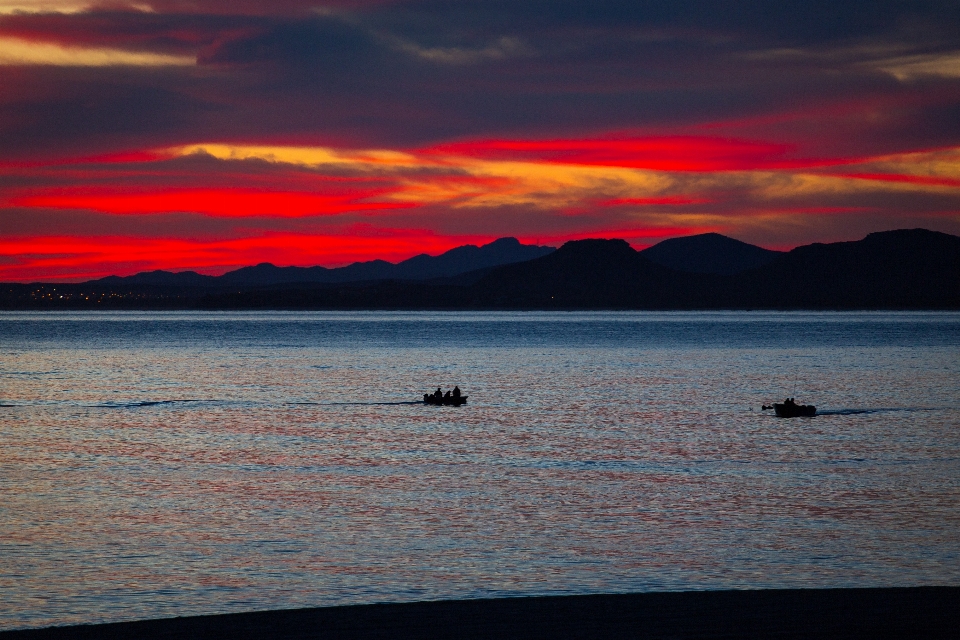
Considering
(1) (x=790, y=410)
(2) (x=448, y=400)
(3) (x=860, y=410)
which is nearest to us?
(1) (x=790, y=410)

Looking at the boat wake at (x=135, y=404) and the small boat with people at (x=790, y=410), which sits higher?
the small boat with people at (x=790, y=410)

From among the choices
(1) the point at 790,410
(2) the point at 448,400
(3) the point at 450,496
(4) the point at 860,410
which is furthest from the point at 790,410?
(3) the point at 450,496

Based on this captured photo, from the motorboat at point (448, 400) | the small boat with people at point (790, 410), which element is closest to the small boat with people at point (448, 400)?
the motorboat at point (448, 400)

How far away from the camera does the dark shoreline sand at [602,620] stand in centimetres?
1277

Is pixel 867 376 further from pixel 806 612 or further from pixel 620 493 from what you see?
pixel 806 612

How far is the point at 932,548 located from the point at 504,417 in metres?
34.1

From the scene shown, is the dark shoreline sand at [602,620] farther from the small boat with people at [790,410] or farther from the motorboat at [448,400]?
the motorboat at [448,400]

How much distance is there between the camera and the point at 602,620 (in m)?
13.5

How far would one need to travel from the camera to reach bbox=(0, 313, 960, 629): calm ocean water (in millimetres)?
19031

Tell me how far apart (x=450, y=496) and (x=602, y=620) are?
51.6 ft

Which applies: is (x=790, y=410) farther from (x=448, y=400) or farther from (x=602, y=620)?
(x=602, y=620)

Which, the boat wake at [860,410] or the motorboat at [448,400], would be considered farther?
the motorboat at [448,400]

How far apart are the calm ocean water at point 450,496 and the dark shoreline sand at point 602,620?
3.34m

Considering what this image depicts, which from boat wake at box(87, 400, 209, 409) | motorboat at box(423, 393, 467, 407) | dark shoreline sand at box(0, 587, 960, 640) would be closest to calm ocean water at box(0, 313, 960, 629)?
boat wake at box(87, 400, 209, 409)
